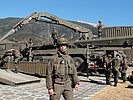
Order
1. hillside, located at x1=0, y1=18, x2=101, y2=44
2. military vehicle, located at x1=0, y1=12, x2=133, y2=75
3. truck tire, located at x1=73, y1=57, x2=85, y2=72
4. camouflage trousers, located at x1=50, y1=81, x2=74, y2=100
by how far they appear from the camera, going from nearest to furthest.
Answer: camouflage trousers, located at x1=50, y1=81, x2=74, y2=100 → military vehicle, located at x1=0, y1=12, x2=133, y2=75 → truck tire, located at x1=73, y1=57, x2=85, y2=72 → hillside, located at x1=0, y1=18, x2=101, y2=44

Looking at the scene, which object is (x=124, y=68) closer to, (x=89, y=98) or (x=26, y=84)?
(x=89, y=98)

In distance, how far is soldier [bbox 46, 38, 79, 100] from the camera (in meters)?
3.28

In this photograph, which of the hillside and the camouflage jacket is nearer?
the camouflage jacket

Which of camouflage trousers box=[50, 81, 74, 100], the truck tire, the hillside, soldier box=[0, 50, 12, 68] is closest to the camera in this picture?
camouflage trousers box=[50, 81, 74, 100]

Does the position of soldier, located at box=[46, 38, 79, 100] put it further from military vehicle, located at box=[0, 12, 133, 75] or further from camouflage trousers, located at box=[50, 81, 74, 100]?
military vehicle, located at box=[0, 12, 133, 75]

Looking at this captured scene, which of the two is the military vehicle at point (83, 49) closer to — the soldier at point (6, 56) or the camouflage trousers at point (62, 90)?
the soldier at point (6, 56)

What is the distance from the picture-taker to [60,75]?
3.31 meters

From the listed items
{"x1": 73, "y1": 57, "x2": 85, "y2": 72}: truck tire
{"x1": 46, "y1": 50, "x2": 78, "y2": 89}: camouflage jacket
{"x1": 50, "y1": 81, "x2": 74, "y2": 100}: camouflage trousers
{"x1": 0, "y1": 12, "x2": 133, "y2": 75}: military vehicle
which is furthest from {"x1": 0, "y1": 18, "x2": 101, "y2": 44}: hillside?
{"x1": 50, "y1": 81, "x2": 74, "y2": 100}: camouflage trousers

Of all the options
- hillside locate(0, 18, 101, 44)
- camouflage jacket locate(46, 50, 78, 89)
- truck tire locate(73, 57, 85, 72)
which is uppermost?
hillside locate(0, 18, 101, 44)

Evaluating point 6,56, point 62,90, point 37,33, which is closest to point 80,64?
point 6,56

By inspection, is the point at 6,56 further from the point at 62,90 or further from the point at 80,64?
the point at 62,90

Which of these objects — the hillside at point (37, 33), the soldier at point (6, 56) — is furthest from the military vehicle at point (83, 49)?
the hillside at point (37, 33)

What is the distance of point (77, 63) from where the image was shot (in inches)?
A: 496

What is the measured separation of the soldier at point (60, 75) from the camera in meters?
3.28
